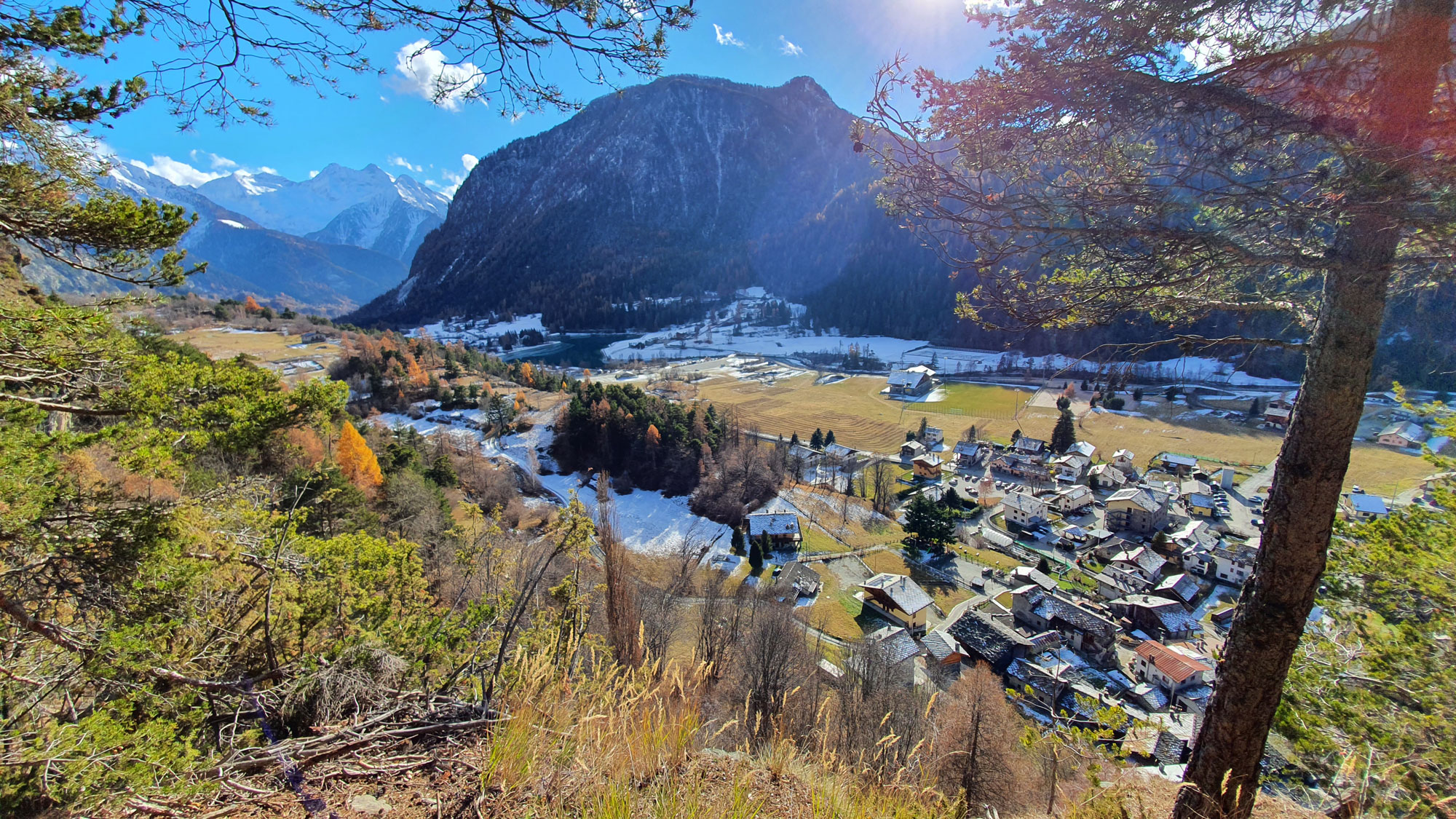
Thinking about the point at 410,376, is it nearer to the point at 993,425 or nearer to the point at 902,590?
the point at 902,590

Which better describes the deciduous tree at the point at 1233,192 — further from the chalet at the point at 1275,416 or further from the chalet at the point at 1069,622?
the chalet at the point at 1275,416

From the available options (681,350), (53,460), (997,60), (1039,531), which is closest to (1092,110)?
(997,60)

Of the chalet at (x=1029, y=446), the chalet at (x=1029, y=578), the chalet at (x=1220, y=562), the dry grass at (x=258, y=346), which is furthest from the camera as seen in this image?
the chalet at (x=1029, y=446)

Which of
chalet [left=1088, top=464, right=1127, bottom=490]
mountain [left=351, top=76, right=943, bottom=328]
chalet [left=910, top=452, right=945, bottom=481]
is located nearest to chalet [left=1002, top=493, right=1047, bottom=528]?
chalet [left=910, top=452, right=945, bottom=481]

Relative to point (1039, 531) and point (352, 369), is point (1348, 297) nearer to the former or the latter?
point (1039, 531)

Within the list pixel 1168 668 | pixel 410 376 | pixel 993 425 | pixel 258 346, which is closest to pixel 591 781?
pixel 1168 668

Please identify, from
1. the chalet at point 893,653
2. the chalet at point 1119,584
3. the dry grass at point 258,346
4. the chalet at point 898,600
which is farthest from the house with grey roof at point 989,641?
the dry grass at point 258,346
